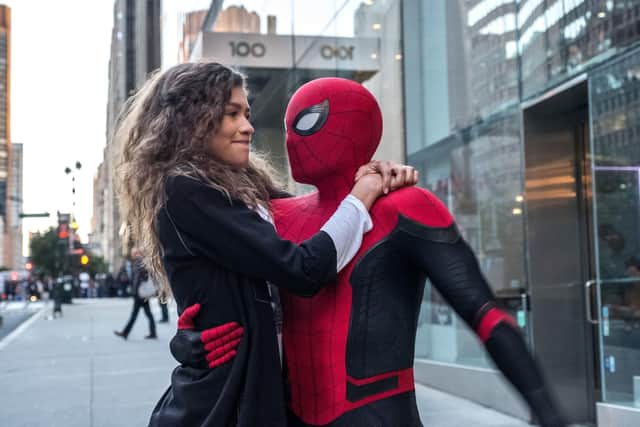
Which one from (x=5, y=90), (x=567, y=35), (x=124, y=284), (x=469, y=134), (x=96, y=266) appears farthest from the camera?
(x=5, y=90)

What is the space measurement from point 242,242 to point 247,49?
467 inches

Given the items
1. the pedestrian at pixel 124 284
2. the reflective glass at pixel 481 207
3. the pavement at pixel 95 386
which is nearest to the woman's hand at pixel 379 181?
the pavement at pixel 95 386

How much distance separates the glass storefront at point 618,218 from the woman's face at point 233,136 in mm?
3642

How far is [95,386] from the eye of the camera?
331 inches

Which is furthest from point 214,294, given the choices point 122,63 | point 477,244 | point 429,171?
point 122,63

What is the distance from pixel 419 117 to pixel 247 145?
20.8ft

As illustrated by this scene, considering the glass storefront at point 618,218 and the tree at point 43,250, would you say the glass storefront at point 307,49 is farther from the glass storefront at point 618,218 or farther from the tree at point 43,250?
the tree at point 43,250

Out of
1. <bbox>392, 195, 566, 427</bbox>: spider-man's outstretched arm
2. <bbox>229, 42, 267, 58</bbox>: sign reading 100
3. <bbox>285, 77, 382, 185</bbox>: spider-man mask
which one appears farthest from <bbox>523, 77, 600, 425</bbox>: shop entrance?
<bbox>229, 42, 267, 58</bbox>: sign reading 100

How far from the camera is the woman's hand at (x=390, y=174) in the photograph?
6.52 ft

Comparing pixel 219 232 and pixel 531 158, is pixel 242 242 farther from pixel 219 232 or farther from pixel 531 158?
pixel 531 158

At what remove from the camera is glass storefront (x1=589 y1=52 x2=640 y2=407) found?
509cm

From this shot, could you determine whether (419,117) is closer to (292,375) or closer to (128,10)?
(292,375)

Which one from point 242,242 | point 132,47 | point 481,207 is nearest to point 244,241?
point 242,242

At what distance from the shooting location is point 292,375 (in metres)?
2.08
